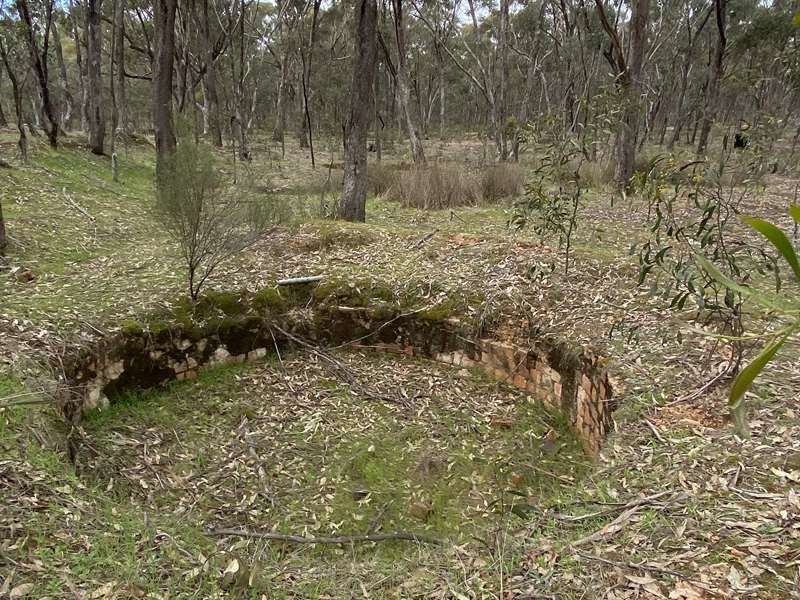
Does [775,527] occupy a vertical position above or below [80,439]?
above

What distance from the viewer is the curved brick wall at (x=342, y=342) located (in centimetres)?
379

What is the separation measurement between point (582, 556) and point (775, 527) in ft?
→ 2.59

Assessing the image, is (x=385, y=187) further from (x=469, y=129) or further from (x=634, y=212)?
(x=469, y=129)

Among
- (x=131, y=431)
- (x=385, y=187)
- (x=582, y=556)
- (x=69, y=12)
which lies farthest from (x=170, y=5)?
(x=69, y=12)

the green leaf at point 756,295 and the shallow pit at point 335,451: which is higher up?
the green leaf at point 756,295

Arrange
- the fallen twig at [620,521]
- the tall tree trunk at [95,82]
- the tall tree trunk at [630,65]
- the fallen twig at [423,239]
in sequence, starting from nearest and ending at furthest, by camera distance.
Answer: the fallen twig at [620,521] < the fallen twig at [423,239] < the tall tree trunk at [630,65] < the tall tree trunk at [95,82]

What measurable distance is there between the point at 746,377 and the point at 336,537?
109 inches

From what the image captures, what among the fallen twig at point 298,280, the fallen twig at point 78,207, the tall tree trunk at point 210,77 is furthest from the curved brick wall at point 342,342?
the tall tree trunk at point 210,77

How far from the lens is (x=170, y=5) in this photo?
823 centimetres

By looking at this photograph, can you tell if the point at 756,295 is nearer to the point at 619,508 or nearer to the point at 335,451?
the point at 619,508

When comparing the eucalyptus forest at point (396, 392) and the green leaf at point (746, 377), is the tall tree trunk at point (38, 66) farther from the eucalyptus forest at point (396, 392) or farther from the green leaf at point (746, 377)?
the green leaf at point (746, 377)

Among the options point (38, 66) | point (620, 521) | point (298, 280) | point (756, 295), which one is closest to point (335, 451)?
point (298, 280)

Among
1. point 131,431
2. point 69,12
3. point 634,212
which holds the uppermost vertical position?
point 69,12

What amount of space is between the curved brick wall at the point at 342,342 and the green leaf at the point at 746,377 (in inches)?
103
